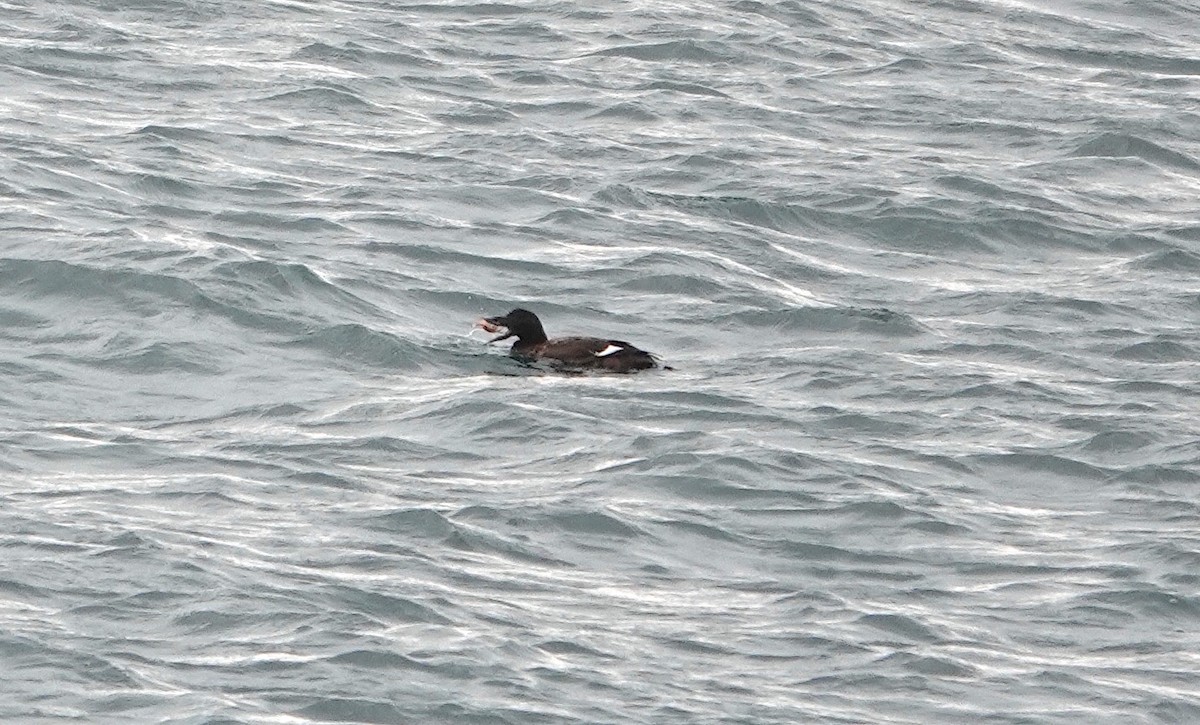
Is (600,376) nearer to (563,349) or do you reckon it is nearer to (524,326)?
(563,349)

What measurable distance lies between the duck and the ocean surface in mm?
160

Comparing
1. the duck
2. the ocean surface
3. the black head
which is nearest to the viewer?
the ocean surface

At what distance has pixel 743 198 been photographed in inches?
685

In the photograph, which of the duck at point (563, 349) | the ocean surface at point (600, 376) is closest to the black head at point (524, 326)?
the duck at point (563, 349)

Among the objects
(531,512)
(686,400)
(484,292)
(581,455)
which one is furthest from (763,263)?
(531,512)

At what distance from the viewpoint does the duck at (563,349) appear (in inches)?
535

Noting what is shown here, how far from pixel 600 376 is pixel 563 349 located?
397mm

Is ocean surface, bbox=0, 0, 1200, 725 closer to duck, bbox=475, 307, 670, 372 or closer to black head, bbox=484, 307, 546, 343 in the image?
duck, bbox=475, 307, 670, 372

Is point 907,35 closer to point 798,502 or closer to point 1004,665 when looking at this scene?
point 798,502

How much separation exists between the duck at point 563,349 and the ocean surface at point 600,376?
0.52 ft

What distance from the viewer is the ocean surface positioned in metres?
9.62

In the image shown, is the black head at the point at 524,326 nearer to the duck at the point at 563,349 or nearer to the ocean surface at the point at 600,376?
the duck at the point at 563,349

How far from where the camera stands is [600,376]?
44.6 feet

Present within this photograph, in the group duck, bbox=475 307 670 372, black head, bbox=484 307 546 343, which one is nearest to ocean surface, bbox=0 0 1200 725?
duck, bbox=475 307 670 372
